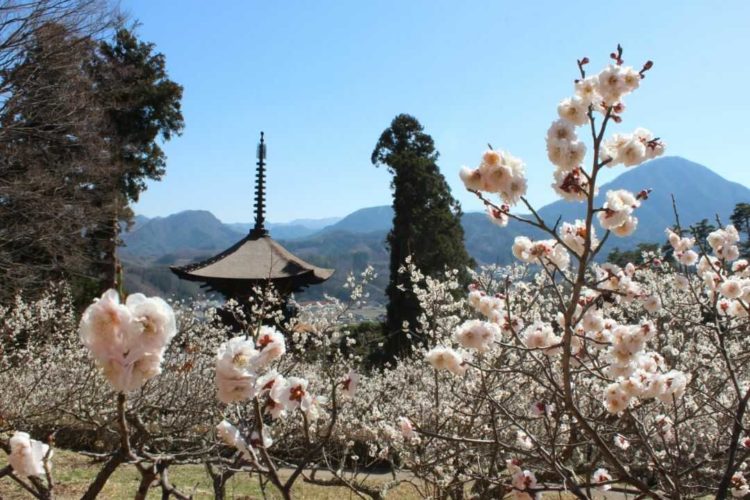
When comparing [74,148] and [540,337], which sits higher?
[74,148]

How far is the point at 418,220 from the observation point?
1941 cm

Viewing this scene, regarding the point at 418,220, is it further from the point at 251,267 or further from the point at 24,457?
the point at 24,457

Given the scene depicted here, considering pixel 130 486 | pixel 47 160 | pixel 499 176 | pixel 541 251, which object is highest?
pixel 47 160

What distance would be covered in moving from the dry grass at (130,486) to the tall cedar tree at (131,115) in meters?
11.0

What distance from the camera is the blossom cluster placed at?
3.59ft

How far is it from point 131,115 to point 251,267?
33.4 feet

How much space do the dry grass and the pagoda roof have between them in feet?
14.0

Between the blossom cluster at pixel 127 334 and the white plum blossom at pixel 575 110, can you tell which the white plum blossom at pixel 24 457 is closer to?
the blossom cluster at pixel 127 334

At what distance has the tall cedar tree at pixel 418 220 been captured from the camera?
1850cm

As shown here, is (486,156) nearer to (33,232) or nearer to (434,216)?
(33,232)

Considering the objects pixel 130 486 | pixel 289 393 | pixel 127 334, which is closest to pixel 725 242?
pixel 289 393

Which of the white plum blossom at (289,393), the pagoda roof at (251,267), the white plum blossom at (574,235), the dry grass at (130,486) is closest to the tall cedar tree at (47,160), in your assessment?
the pagoda roof at (251,267)

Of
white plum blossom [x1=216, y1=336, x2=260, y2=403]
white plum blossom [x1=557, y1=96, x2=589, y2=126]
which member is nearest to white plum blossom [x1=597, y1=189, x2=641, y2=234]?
white plum blossom [x1=557, y1=96, x2=589, y2=126]

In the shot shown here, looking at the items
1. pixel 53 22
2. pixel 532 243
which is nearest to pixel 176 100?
pixel 53 22
